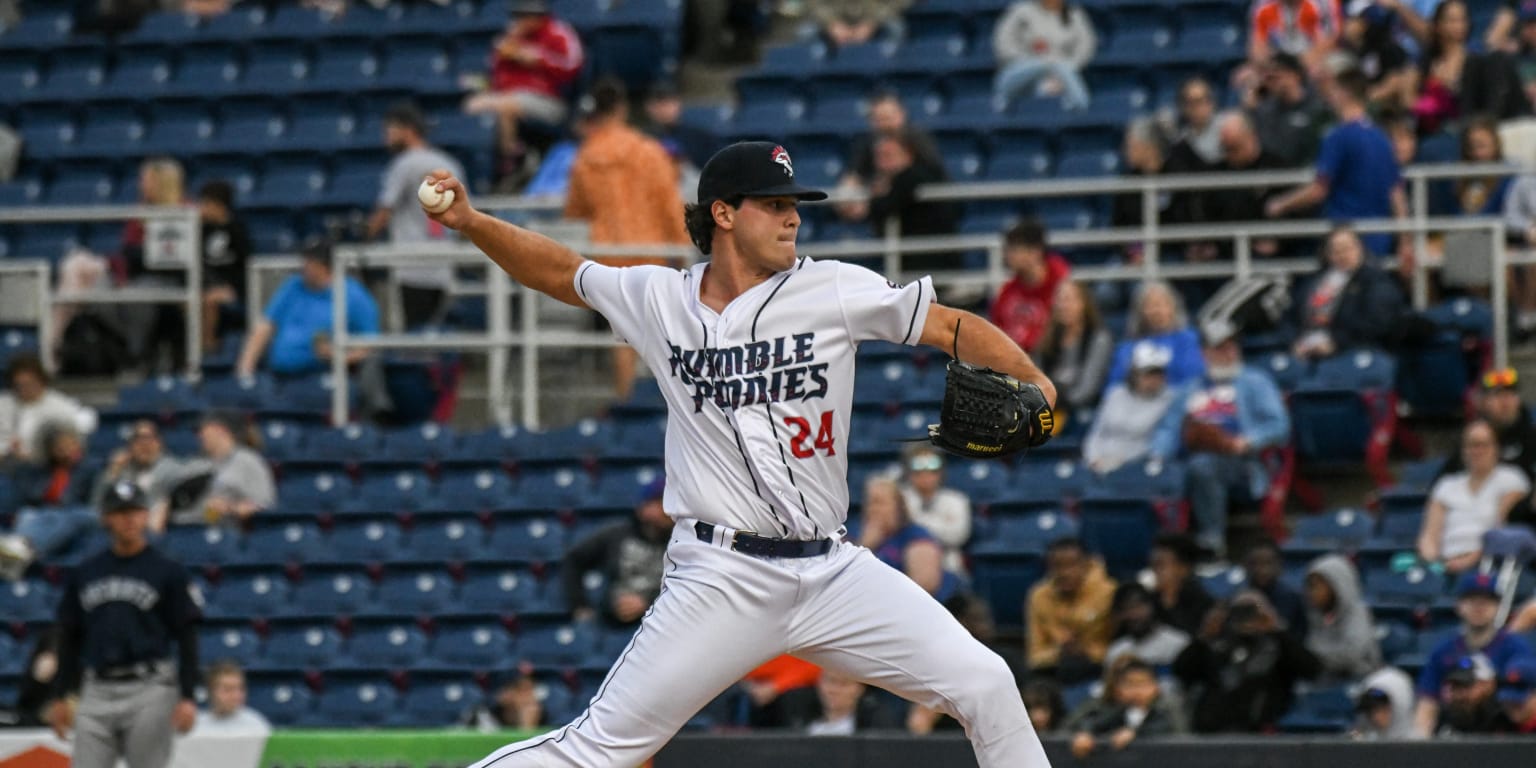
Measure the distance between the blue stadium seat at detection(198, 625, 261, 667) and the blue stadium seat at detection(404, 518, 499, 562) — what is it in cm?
89

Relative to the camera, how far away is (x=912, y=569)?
11.7m

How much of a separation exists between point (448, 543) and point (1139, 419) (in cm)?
363

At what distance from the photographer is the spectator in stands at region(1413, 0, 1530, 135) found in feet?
46.0

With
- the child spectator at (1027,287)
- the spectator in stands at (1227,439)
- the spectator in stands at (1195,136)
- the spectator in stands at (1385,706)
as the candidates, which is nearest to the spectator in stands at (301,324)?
the child spectator at (1027,287)

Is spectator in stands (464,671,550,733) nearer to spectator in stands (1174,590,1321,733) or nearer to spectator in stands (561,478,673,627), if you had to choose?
spectator in stands (561,478,673,627)

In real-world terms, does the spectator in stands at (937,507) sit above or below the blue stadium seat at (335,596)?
above

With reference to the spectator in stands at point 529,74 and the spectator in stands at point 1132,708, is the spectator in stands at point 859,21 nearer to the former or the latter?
the spectator in stands at point 529,74

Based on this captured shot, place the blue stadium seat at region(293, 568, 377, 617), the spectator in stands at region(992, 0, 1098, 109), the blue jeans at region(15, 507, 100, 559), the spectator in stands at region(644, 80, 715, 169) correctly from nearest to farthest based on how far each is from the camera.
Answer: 1. the blue stadium seat at region(293, 568, 377, 617)
2. the blue jeans at region(15, 507, 100, 559)
3. the spectator in stands at region(644, 80, 715, 169)
4. the spectator in stands at region(992, 0, 1098, 109)

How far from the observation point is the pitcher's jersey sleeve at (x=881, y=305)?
259 inches

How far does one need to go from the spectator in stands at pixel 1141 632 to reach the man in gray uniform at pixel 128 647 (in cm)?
388

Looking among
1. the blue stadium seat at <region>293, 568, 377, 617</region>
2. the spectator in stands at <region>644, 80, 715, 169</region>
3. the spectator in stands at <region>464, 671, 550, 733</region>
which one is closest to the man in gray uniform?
the spectator in stands at <region>464, 671, 550, 733</region>

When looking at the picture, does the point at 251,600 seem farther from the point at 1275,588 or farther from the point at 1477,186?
the point at 1477,186

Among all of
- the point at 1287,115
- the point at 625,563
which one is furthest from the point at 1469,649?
the point at 1287,115

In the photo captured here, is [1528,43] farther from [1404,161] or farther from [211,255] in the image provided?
[211,255]
